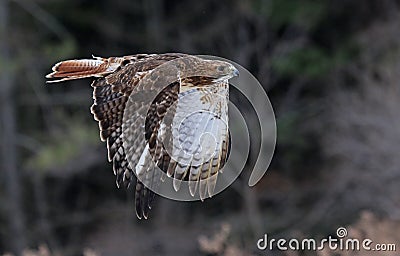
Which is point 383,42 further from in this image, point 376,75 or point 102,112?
point 102,112

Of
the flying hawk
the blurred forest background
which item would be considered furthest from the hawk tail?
the blurred forest background

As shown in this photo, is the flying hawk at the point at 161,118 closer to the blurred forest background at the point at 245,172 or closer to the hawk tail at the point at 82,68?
the hawk tail at the point at 82,68

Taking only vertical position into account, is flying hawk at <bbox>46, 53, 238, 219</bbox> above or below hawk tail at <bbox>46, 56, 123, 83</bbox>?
below

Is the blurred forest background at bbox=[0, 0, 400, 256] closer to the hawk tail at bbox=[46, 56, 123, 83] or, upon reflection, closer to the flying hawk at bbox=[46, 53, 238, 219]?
the flying hawk at bbox=[46, 53, 238, 219]

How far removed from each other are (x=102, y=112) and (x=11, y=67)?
7575mm

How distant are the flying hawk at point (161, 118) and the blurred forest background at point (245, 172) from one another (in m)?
6.96

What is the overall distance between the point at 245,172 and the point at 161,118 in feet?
27.9

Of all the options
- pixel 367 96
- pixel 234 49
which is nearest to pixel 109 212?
pixel 234 49

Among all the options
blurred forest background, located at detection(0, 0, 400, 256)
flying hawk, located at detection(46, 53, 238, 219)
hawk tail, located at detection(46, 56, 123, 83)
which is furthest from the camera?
blurred forest background, located at detection(0, 0, 400, 256)

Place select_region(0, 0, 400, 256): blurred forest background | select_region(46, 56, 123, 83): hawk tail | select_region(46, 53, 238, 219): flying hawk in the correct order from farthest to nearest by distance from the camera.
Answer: select_region(0, 0, 400, 256): blurred forest background < select_region(46, 53, 238, 219): flying hawk < select_region(46, 56, 123, 83): hawk tail

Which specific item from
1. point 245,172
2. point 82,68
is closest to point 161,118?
point 82,68

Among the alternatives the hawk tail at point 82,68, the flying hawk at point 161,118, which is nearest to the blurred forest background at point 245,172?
the flying hawk at point 161,118

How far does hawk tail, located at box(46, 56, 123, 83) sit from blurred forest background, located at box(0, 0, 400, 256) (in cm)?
727

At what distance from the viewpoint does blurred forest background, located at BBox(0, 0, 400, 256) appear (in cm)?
1067
